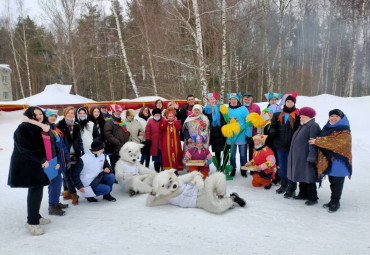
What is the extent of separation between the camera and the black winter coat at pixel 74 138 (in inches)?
156

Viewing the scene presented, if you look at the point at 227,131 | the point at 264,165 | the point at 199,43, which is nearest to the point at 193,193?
the point at 264,165

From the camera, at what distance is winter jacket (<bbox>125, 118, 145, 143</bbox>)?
538 cm

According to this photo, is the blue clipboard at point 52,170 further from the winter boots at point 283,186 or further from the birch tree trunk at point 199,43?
the birch tree trunk at point 199,43

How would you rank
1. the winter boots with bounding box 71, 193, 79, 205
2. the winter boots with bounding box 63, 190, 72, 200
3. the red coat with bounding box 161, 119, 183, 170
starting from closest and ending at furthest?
1. the winter boots with bounding box 71, 193, 79, 205
2. the winter boots with bounding box 63, 190, 72, 200
3. the red coat with bounding box 161, 119, 183, 170

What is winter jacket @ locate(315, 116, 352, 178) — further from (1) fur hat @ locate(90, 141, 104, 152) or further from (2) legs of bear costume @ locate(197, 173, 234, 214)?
(1) fur hat @ locate(90, 141, 104, 152)

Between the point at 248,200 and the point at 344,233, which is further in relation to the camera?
the point at 248,200

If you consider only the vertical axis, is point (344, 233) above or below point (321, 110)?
below

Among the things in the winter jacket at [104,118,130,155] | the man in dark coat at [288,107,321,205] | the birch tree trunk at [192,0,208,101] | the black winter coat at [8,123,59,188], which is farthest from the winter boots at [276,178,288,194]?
the birch tree trunk at [192,0,208,101]

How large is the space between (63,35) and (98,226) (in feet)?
65.5

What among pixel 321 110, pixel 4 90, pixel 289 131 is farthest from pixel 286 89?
pixel 4 90

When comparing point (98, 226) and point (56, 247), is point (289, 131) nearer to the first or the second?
point (98, 226)

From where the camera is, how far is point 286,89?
988 inches

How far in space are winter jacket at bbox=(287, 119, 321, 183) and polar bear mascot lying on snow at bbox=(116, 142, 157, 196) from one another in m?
2.37

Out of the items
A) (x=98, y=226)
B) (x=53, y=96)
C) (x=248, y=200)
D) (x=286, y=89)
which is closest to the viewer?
(x=98, y=226)
